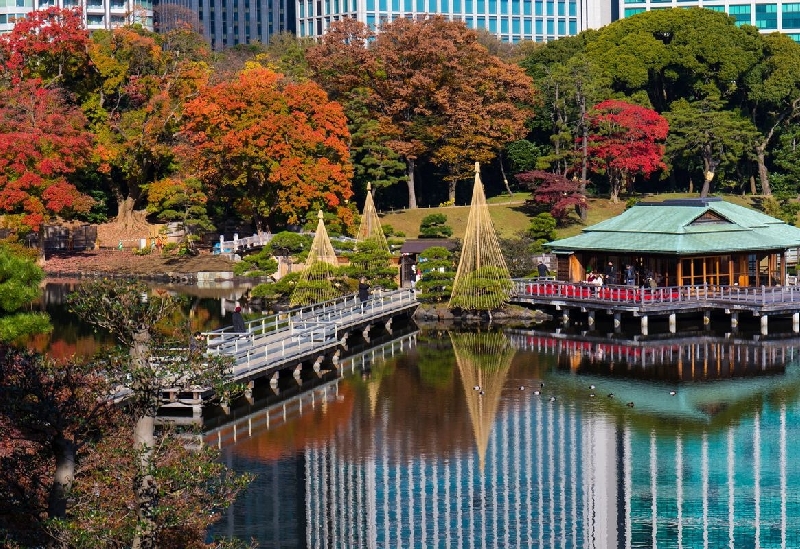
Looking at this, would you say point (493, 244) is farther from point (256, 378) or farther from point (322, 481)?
point (322, 481)

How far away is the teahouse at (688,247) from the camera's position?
207 feet

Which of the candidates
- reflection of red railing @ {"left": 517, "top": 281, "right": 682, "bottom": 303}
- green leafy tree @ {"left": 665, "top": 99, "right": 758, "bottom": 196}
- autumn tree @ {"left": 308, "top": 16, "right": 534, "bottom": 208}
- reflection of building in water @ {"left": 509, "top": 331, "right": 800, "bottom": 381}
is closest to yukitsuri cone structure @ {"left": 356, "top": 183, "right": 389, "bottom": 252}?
reflection of red railing @ {"left": 517, "top": 281, "right": 682, "bottom": 303}

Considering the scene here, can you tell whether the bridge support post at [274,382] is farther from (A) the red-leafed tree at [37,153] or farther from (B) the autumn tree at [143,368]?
(A) the red-leafed tree at [37,153]

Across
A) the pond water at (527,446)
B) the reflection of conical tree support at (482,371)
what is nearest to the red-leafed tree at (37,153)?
the pond water at (527,446)

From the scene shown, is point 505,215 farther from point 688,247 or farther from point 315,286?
point 688,247

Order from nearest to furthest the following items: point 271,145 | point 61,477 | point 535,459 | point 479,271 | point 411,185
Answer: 1. point 61,477
2. point 535,459
3. point 479,271
4. point 271,145
5. point 411,185

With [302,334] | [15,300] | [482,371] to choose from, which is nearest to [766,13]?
[482,371]

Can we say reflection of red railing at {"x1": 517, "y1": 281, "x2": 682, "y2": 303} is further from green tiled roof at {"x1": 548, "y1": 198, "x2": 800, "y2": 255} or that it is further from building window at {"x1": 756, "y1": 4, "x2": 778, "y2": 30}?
building window at {"x1": 756, "y1": 4, "x2": 778, "y2": 30}

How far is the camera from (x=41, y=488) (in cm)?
2378

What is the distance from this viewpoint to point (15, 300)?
47.9 metres

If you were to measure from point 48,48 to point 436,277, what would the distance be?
35.3 metres

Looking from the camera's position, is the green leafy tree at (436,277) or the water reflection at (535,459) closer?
the water reflection at (535,459)

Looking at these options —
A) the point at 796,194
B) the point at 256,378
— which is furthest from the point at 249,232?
the point at 256,378

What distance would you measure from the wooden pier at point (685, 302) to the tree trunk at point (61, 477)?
130 feet
